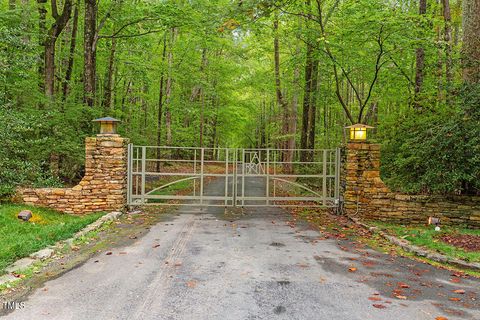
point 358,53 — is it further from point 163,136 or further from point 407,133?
point 163,136

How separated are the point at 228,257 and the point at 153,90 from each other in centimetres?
1871

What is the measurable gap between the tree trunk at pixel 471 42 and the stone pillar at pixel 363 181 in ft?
8.80

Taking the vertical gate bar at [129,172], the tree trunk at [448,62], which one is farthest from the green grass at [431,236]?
the vertical gate bar at [129,172]

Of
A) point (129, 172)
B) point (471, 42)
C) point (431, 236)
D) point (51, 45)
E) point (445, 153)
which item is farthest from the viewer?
point (51, 45)

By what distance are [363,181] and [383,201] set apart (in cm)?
67

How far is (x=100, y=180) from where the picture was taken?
8703 mm

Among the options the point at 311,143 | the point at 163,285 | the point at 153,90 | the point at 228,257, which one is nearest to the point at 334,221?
the point at 228,257

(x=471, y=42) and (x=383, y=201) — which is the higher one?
(x=471, y=42)

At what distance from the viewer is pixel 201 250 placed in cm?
582

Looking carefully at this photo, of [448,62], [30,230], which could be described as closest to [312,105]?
[448,62]

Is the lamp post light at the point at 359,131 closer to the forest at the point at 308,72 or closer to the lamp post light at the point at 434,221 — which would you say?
the forest at the point at 308,72

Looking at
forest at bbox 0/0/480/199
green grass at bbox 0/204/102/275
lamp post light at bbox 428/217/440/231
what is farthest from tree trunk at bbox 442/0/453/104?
green grass at bbox 0/204/102/275

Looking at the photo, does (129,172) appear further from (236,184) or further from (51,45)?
(51,45)

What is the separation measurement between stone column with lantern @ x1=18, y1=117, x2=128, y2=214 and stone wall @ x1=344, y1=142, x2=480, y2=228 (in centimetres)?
586
